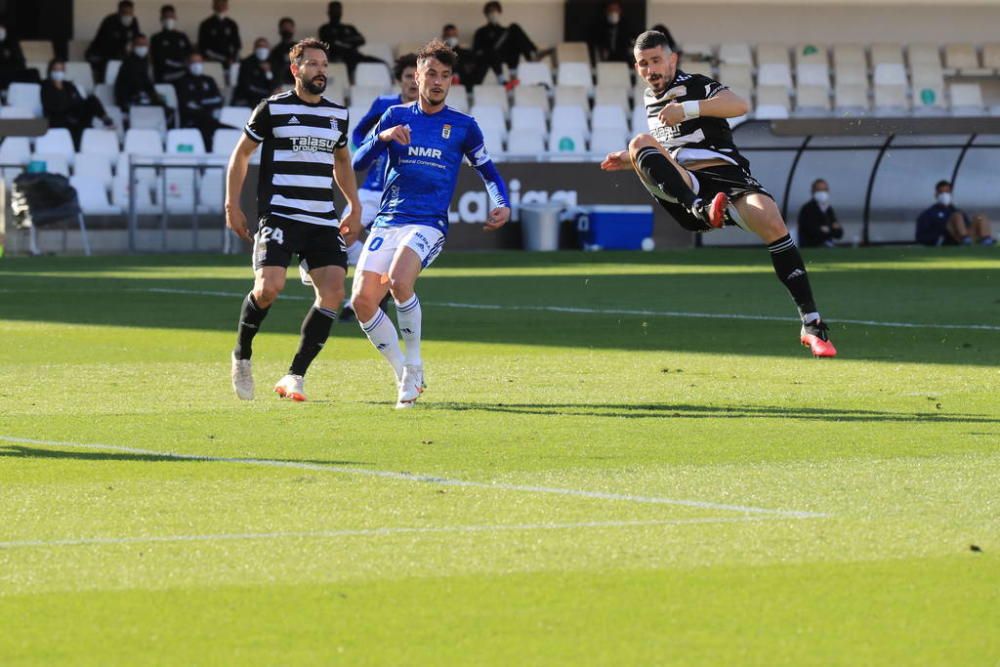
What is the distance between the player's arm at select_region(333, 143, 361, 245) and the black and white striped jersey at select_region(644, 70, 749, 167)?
1930mm

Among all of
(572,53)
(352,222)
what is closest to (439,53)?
(352,222)

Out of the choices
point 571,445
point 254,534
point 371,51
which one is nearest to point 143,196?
point 371,51

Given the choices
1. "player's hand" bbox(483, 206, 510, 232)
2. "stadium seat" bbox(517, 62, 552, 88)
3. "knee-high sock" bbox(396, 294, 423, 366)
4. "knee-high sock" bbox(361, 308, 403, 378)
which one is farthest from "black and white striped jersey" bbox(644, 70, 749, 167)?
"stadium seat" bbox(517, 62, 552, 88)

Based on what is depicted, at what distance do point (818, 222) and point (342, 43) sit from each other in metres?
9.36

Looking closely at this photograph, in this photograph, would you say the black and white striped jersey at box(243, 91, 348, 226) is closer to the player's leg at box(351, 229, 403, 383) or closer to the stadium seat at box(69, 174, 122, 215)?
the player's leg at box(351, 229, 403, 383)

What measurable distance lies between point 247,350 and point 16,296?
975 cm

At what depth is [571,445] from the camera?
29.2 feet

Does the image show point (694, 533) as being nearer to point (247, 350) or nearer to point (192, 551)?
point (192, 551)

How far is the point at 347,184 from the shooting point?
11211 mm

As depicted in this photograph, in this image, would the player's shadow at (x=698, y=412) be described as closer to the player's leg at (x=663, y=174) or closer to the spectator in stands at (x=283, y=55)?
the player's leg at (x=663, y=174)

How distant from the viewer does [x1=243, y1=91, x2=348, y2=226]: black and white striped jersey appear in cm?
1081

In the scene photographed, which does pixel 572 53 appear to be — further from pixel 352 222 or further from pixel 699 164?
pixel 352 222

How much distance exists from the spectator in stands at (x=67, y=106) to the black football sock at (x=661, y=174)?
69.1 ft

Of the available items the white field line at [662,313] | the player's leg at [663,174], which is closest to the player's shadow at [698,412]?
the player's leg at [663,174]
